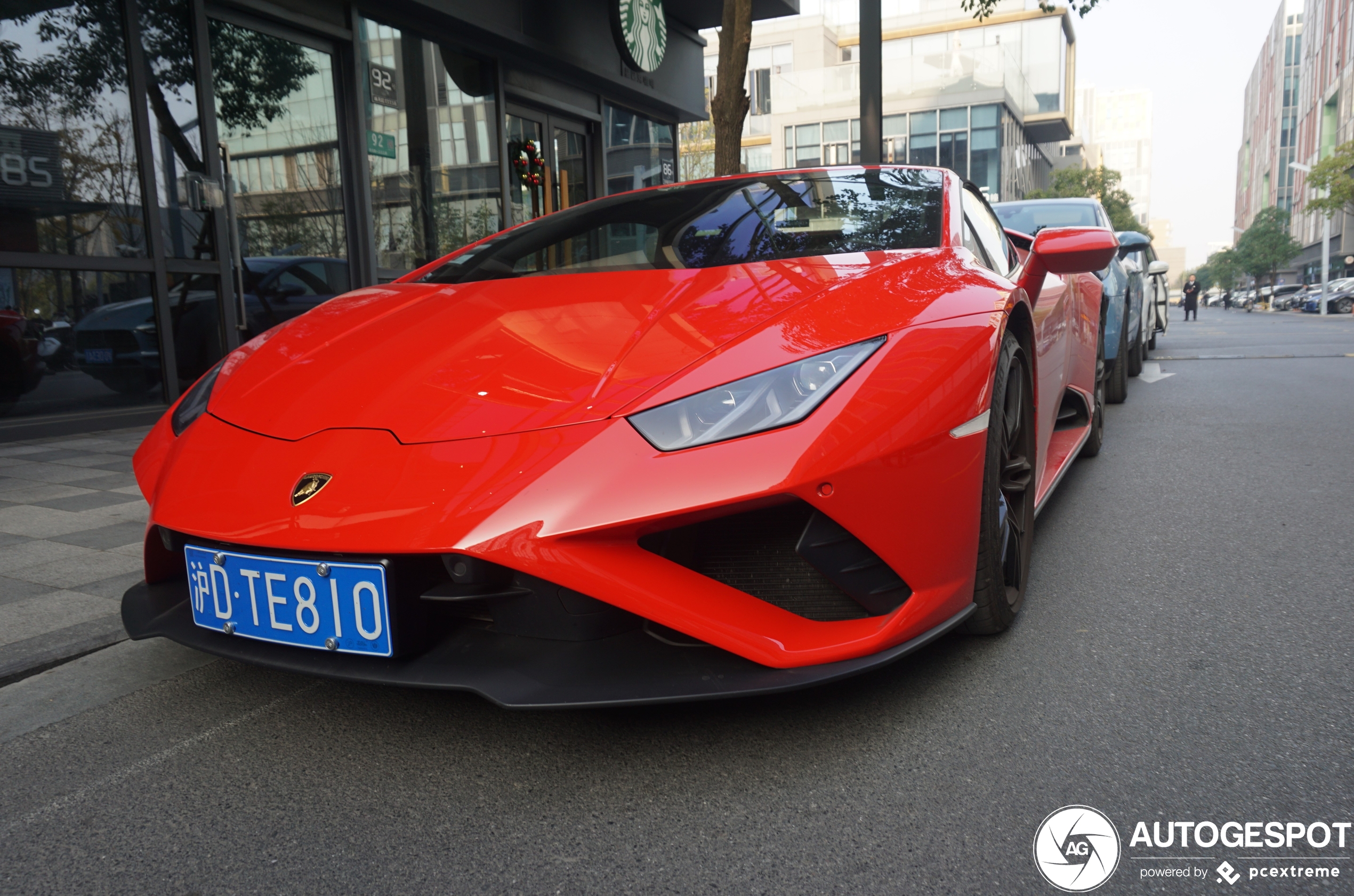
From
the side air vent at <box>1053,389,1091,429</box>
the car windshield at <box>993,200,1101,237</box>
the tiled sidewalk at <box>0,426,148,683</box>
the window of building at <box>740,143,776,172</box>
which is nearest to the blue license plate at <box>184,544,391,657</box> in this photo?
the tiled sidewalk at <box>0,426,148,683</box>

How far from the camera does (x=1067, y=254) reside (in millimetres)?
2725

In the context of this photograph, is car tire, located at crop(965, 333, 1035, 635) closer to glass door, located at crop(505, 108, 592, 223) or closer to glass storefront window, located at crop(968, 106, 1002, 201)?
glass door, located at crop(505, 108, 592, 223)

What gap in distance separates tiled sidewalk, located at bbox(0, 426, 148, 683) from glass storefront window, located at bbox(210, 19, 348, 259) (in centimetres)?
233

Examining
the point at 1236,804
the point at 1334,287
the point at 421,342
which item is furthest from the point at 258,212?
the point at 1334,287

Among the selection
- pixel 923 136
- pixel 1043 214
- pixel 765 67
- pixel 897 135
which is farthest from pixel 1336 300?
pixel 1043 214

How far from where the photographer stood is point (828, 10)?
1964 inches

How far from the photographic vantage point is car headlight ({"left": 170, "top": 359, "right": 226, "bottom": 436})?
217cm

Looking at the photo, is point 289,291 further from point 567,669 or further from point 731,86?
point 567,669

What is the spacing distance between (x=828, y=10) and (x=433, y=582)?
5369 cm

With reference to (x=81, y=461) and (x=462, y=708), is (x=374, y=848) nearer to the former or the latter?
(x=462, y=708)

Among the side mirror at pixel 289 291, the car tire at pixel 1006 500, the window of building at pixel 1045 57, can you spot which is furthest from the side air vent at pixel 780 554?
the window of building at pixel 1045 57

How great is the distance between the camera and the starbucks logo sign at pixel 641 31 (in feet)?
34.0

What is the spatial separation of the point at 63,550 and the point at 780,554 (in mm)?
2742

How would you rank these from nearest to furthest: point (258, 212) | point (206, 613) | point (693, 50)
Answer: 1. point (206, 613)
2. point (258, 212)
3. point (693, 50)
